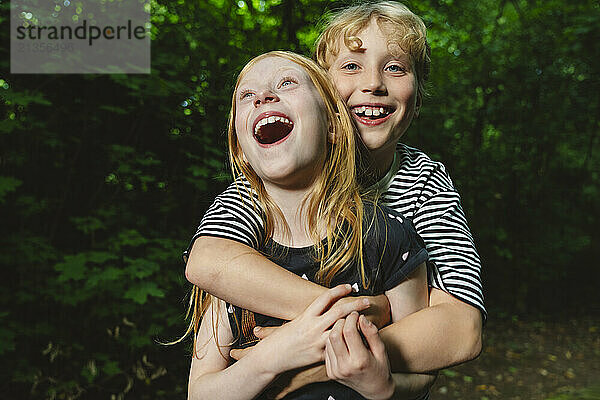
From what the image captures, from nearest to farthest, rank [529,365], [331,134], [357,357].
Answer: [357,357]
[331,134]
[529,365]

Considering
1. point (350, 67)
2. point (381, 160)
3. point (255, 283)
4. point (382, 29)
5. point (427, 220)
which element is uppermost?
point (382, 29)

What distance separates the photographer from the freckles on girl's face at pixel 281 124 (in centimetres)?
118

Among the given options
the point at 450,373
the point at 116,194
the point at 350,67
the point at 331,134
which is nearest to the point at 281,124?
the point at 331,134

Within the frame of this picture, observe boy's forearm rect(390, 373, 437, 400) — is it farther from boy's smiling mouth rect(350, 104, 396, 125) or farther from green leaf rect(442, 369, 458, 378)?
green leaf rect(442, 369, 458, 378)

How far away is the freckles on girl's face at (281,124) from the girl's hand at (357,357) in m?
0.33

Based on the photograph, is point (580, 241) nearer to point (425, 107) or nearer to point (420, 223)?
point (425, 107)

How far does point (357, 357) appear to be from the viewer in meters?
1.04

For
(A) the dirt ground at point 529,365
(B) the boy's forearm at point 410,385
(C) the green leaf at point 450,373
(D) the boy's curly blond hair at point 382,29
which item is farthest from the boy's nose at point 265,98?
(C) the green leaf at point 450,373

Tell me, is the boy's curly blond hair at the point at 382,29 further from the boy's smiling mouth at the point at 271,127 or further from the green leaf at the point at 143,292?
the green leaf at the point at 143,292

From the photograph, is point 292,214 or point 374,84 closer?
point 292,214

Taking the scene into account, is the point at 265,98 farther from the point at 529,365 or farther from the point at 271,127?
the point at 529,365

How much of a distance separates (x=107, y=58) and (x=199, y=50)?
0.82 meters

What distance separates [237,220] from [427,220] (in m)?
0.47

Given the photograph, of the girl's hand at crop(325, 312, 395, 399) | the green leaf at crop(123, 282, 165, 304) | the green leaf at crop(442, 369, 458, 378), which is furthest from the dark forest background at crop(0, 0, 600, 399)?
the green leaf at crop(442, 369, 458, 378)
